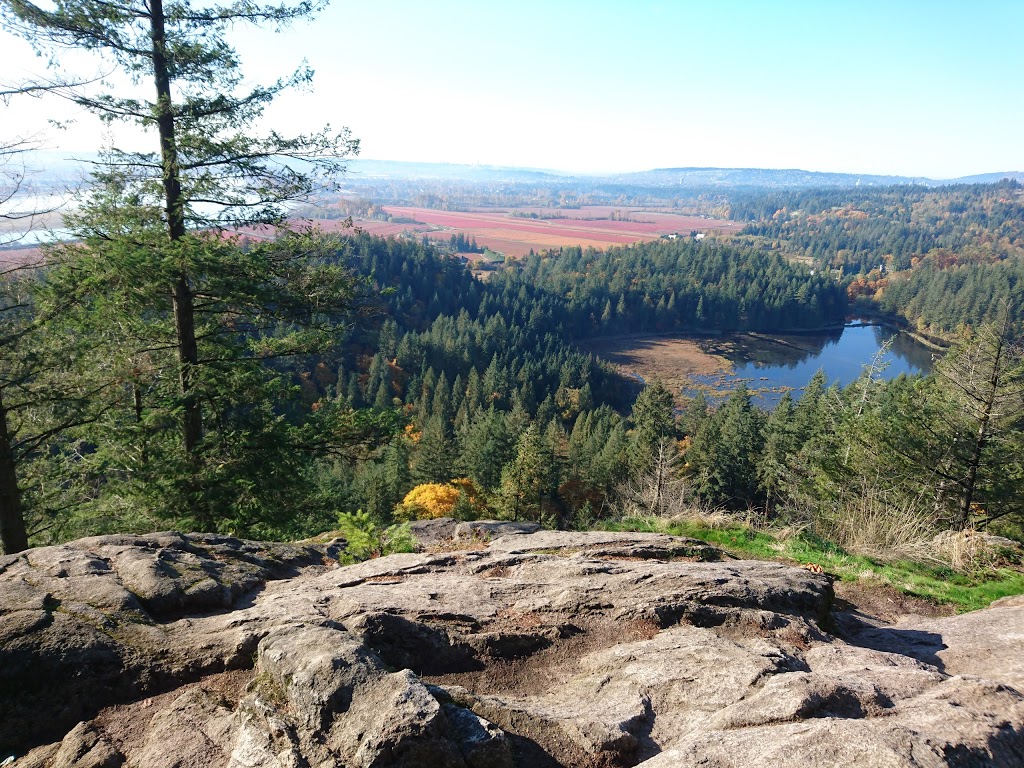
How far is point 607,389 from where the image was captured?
8075 centimetres

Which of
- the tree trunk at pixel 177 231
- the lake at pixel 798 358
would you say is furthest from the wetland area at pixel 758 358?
the tree trunk at pixel 177 231

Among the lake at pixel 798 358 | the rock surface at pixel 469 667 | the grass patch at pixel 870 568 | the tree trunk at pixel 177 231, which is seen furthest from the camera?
the lake at pixel 798 358

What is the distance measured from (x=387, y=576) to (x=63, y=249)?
22.9ft

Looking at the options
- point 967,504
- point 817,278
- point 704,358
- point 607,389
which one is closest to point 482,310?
point 607,389

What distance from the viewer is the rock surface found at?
10.9 feet

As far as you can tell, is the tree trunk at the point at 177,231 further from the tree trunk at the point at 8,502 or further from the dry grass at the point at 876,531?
the dry grass at the point at 876,531

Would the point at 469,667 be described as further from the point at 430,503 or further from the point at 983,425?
the point at 430,503

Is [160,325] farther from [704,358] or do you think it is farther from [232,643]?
[704,358]

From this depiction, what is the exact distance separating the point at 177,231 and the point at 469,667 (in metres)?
8.35

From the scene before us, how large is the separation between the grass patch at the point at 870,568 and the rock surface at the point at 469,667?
144cm

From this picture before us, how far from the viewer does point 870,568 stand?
9008mm

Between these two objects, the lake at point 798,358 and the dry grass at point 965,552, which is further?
the lake at point 798,358

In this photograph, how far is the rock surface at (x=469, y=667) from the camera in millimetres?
3330

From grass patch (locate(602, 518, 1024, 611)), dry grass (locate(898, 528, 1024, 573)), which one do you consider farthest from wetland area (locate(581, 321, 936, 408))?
grass patch (locate(602, 518, 1024, 611))
